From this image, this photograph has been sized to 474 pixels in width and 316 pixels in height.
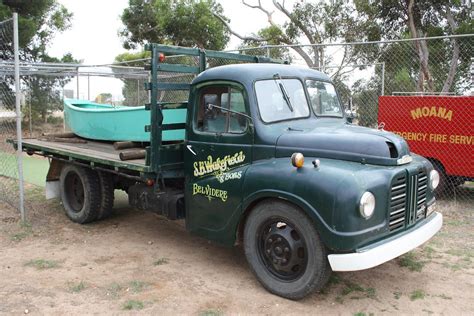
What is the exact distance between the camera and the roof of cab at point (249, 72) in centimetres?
470

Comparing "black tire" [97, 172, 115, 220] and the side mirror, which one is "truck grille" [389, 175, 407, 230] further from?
"black tire" [97, 172, 115, 220]

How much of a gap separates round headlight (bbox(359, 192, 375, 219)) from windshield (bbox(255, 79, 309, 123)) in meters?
1.28

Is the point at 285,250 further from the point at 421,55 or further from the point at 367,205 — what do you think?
the point at 421,55

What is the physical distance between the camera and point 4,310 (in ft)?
13.4

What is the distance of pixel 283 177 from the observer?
13.3ft

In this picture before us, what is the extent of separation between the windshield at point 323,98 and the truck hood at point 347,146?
0.64 m

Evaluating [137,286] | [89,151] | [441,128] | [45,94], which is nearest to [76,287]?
[137,286]

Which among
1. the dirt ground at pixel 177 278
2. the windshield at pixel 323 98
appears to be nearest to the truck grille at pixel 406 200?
the dirt ground at pixel 177 278

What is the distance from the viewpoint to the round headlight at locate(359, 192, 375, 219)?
3.73 metres

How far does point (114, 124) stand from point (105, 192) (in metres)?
1.18

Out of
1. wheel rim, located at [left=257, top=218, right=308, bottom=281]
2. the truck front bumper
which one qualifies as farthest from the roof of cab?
the truck front bumper

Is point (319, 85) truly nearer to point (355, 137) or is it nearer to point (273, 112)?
point (273, 112)

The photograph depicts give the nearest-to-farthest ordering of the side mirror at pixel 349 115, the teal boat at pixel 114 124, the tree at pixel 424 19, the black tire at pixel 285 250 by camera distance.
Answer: the black tire at pixel 285 250, the side mirror at pixel 349 115, the teal boat at pixel 114 124, the tree at pixel 424 19

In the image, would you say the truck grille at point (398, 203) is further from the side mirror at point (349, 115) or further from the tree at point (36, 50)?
the tree at point (36, 50)
